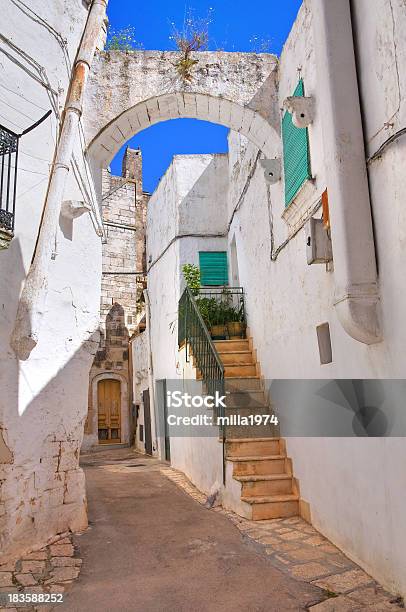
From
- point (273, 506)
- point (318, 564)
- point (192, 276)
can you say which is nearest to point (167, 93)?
point (192, 276)

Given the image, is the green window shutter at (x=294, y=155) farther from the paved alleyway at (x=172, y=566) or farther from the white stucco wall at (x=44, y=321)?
the paved alleyway at (x=172, y=566)

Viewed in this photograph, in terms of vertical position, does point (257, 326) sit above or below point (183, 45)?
below

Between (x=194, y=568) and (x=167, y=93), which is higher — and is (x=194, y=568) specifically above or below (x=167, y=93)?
below

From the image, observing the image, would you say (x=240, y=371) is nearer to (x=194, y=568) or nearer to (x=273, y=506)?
(x=273, y=506)

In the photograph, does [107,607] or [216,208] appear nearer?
[107,607]

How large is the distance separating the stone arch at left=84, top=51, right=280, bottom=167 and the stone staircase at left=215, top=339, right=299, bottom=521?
131 inches

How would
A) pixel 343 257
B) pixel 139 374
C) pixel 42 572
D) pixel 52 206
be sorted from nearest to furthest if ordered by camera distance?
pixel 343 257 < pixel 42 572 < pixel 52 206 < pixel 139 374

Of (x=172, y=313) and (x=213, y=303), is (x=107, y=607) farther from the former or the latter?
(x=172, y=313)

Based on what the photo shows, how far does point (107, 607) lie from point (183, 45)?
251 inches

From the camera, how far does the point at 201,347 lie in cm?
758

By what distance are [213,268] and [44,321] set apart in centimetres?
690

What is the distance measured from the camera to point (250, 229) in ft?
27.9

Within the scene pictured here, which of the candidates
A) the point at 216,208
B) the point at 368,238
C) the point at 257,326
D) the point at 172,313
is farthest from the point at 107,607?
the point at 216,208

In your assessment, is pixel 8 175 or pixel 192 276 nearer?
pixel 8 175
